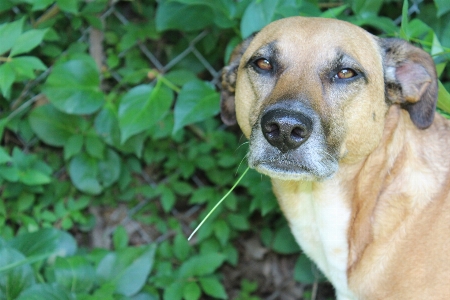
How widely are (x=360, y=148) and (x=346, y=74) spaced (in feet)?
1.07

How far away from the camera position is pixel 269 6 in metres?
2.88

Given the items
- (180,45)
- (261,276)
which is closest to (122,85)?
(180,45)

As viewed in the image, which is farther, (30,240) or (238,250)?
(238,250)

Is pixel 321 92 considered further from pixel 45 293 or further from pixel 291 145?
pixel 45 293

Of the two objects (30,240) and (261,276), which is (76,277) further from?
(261,276)

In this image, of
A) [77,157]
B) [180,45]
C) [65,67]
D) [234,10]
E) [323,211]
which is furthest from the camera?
[180,45]

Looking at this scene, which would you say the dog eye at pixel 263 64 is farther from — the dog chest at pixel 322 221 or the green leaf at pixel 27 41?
the green leaf at pixel 27 41

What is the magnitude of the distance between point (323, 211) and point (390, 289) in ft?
1.46

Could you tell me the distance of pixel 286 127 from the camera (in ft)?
6.98

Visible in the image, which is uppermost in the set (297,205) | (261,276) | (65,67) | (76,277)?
(65,67)

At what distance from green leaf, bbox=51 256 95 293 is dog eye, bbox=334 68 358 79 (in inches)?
67.3

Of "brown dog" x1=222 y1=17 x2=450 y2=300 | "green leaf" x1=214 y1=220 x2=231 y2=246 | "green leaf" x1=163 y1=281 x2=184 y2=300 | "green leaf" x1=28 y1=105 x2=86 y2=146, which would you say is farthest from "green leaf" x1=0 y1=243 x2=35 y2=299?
"brown dog" x1=222 y1=17 x2=450 y2=300

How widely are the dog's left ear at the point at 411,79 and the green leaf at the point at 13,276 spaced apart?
1.99 metres

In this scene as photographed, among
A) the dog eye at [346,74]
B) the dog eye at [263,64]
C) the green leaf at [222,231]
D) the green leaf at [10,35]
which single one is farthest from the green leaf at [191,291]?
the green leaf at [10,35]
